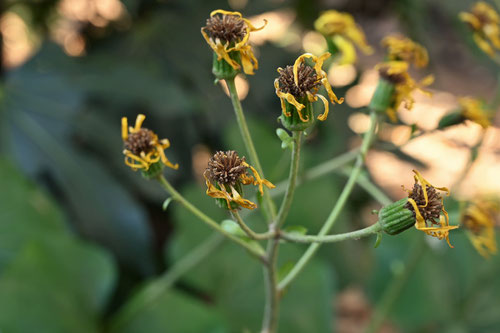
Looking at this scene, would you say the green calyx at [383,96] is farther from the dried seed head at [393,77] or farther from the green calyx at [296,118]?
the green calyx at [296,118]

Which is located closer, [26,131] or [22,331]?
[22,331]

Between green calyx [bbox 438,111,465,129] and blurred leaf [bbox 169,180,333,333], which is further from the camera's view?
blurred leaf [bbox 169,180,333,333]

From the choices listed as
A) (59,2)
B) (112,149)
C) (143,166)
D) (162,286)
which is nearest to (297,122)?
(143,166)

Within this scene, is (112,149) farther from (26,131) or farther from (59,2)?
(59,2)

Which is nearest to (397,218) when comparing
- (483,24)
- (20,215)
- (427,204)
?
(427,204)

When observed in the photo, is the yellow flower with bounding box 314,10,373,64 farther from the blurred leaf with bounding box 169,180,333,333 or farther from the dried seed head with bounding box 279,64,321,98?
the blurred leaf with bounding box 169,180,333,333

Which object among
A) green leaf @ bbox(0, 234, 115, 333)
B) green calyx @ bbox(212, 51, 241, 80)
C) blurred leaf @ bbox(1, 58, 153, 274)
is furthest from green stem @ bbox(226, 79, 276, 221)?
blurred leaf @ bbox(1, 58, 153, 274)
